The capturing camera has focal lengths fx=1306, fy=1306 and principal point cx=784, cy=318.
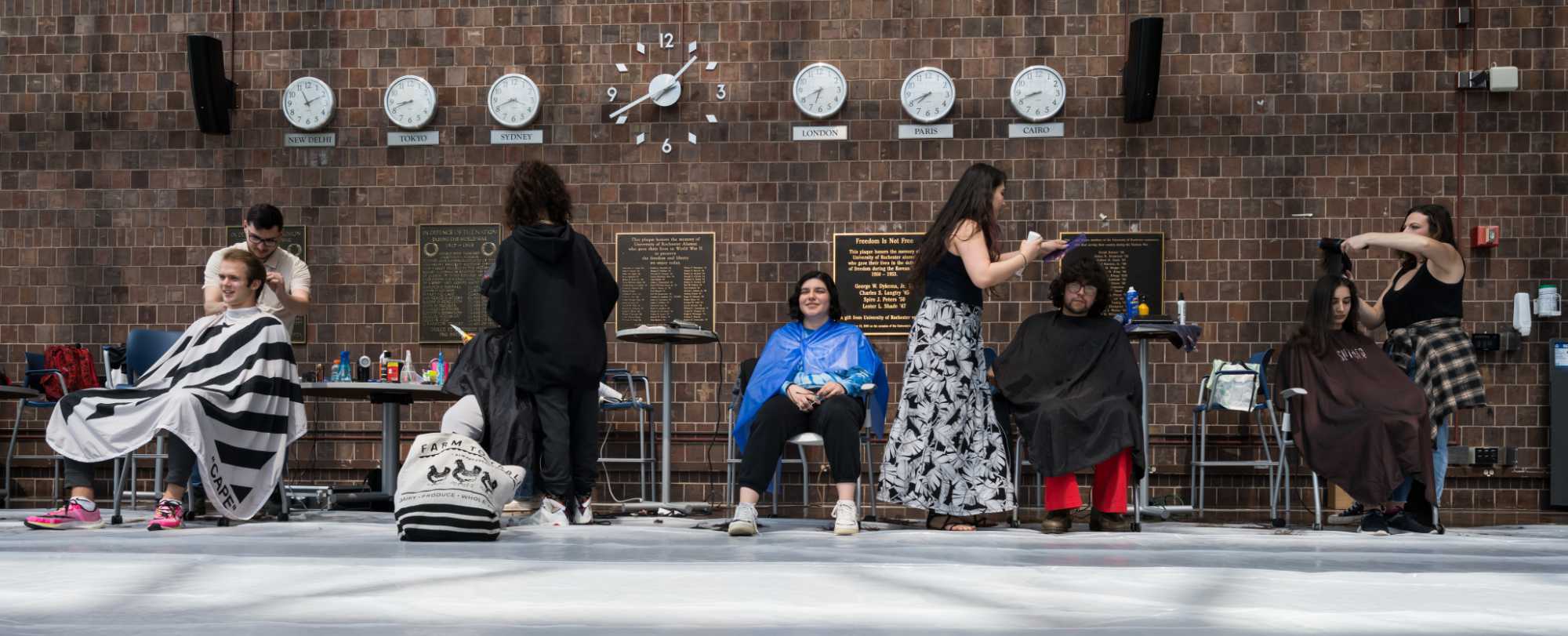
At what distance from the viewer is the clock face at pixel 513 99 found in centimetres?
755

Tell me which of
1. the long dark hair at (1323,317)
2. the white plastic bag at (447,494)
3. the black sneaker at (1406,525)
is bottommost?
the black sneaker at (1406,525)

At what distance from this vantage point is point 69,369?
7.21 meters

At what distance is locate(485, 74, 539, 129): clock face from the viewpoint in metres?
7.55

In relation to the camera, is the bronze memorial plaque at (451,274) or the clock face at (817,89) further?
the bronze memorial plaque at (451,274)

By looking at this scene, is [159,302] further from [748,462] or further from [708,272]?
[748,462]

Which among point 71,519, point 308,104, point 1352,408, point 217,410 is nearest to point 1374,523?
point 1352,408

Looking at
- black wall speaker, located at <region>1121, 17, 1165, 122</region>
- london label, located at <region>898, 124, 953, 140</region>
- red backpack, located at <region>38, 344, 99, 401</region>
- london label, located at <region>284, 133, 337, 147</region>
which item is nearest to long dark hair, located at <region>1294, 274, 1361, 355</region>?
black wall speaker, located at <region>1121, 17, 1165, 122</region>

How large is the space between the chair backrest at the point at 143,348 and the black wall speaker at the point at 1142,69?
5.05 m

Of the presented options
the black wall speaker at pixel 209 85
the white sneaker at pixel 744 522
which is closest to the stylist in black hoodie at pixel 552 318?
the white sneaker at pixel 744 522

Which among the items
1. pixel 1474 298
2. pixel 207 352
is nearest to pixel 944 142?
pixel 1474 298

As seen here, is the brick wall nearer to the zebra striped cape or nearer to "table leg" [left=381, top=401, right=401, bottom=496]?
"table leg" [left=381, top=401, right=401, bottom=496]

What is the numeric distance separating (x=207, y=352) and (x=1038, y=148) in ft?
14.8

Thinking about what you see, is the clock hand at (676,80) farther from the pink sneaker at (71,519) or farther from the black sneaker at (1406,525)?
the black sneaker at (1406,525)

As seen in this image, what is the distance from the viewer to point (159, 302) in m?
7.67
